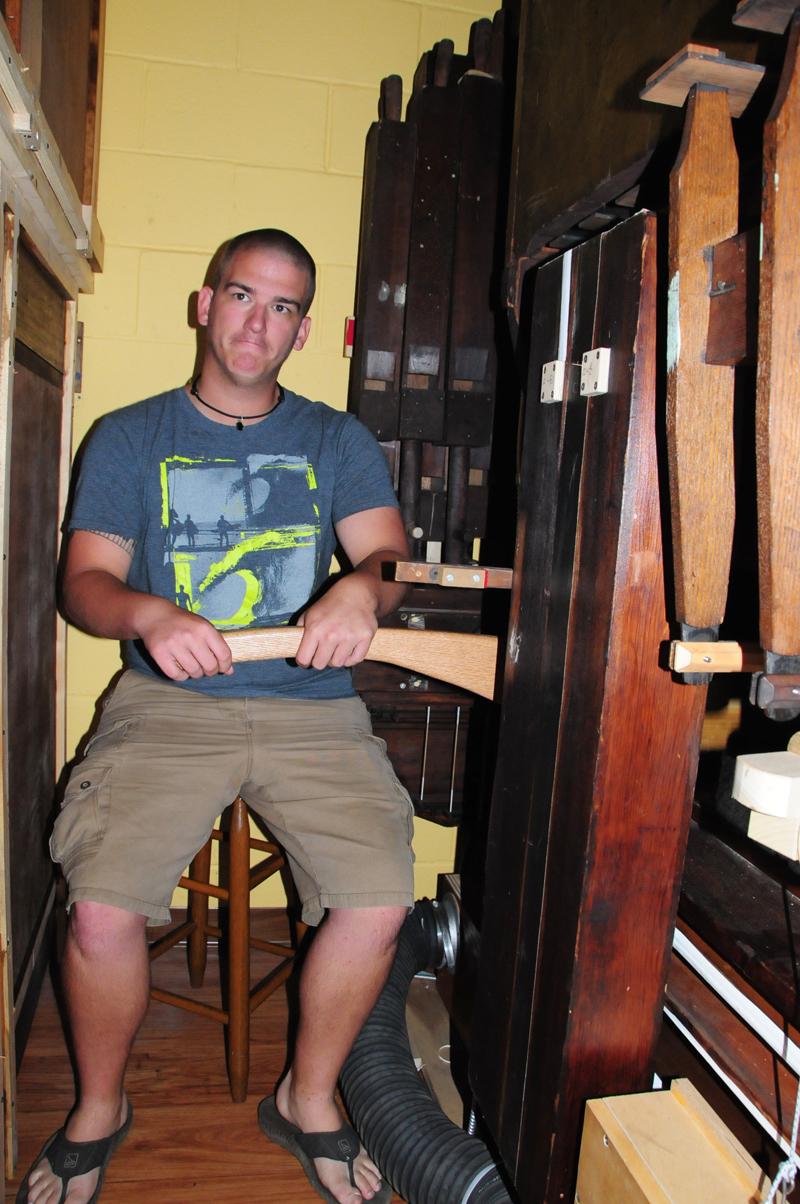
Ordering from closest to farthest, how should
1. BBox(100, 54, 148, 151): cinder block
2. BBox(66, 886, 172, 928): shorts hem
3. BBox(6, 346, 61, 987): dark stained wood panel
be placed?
BBox(66, 886, 172, 928): shorts hem → BBox(6, 346, 61, 987): dark stained wood panel → BBox(100, 54, 148, 151): cinder block

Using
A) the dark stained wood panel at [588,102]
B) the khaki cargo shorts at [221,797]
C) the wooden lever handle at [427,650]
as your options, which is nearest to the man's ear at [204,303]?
the dark stained wood panel at [588,102]

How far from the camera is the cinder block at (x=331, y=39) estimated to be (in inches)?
85.7

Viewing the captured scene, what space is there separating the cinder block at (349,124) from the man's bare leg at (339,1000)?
1.84 meters

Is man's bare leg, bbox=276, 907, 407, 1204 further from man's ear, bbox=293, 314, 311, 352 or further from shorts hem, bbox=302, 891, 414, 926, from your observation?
man's ear, bbox=293, 314, 311, 352

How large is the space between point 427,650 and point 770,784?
536mm

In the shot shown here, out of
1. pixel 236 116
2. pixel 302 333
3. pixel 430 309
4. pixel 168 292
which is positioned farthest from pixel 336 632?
pixel 236 116

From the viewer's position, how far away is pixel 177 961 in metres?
2.24

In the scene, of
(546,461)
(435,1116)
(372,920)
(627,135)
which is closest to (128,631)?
(372,920)

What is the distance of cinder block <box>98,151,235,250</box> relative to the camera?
217 cm

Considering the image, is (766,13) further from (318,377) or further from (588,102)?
(318,377)

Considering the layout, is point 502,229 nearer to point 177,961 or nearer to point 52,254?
point 52,254

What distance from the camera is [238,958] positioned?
1737 millimetres

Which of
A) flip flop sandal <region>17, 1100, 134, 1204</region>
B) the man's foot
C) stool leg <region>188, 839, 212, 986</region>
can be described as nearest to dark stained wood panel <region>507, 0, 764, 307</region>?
stool leg <region>188, 839, 212, 986</region>

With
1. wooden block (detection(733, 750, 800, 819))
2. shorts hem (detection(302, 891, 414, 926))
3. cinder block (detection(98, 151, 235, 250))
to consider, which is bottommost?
shorts hem (detection(302, 891, 414, 926))
